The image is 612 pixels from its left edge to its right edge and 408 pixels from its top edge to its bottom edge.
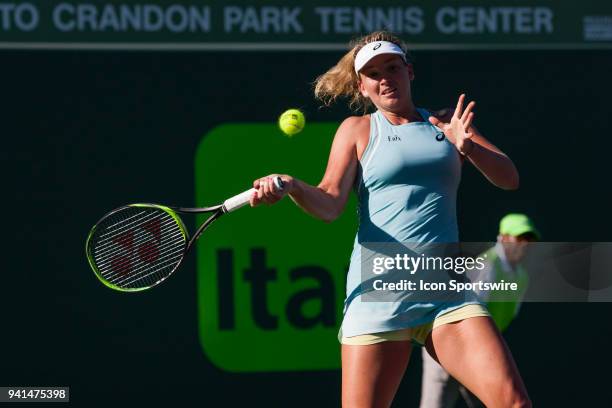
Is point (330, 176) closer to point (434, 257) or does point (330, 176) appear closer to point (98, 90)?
point (434, 257)

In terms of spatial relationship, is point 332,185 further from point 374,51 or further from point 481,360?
point 481,360

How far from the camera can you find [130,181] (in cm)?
543

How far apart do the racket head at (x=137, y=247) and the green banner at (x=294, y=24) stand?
1.50 meters

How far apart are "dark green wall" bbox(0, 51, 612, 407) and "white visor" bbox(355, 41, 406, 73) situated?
181cm

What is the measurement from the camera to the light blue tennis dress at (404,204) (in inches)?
142

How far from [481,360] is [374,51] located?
0.96 m

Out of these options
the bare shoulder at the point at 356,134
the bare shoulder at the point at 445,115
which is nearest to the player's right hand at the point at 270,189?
the bare shoulder at the point at 356,134

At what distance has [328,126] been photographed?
5.61 meters

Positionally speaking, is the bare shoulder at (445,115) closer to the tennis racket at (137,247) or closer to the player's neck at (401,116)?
the player's neck at (401,116)

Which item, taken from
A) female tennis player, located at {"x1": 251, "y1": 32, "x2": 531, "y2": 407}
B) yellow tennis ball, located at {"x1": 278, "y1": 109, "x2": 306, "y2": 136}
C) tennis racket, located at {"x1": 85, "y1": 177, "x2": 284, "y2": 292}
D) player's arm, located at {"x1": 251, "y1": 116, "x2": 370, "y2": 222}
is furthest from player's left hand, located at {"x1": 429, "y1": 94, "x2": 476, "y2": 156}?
tennis racket, located at {"x1": 85, "y1": 177, "x2": 284, "y2": 292}

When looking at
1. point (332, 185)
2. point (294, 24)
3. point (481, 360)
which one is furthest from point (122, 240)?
point (294, 24)

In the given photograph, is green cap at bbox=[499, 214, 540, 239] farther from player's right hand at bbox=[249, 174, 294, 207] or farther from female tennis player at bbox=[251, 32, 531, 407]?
player's right hand at bbox=[249, 174, 294, 207]

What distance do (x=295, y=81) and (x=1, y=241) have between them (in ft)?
4.78

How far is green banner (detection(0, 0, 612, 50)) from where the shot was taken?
5324 millimetres
